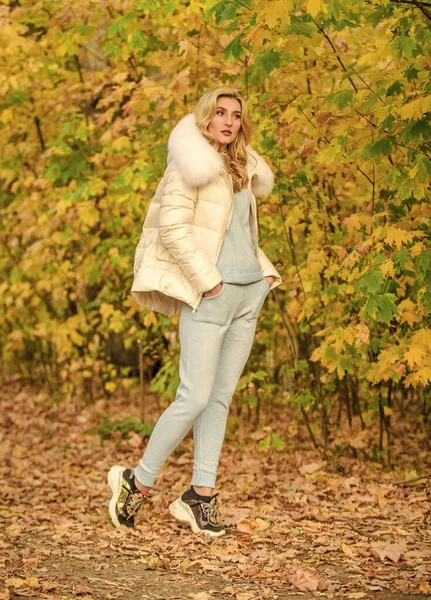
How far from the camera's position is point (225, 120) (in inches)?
160

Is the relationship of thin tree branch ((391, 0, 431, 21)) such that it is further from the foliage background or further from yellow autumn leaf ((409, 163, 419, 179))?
yellow autumn leaf ((409, 163, 419, 179))

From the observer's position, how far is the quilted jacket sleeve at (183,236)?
3852mm

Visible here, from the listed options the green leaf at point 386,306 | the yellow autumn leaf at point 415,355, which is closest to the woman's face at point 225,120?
the green leaf at point 386,306

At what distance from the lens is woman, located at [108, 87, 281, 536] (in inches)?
154

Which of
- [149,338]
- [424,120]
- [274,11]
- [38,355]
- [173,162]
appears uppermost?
[274,11]

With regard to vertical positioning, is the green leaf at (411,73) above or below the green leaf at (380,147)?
above

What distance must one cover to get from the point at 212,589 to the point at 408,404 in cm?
462

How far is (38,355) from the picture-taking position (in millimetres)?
10938

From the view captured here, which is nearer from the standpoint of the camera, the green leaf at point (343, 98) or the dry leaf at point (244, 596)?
the dry leaf at point (244, 596)

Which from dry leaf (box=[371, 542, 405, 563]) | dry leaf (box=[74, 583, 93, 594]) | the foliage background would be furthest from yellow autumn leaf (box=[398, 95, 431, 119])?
dry leaf (box=[74, 583, 93, 594])

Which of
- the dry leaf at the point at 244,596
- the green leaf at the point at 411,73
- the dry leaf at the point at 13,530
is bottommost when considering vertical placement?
the dry leaf at the point at 13,530

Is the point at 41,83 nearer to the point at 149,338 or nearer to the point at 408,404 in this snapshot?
the point at 149,338

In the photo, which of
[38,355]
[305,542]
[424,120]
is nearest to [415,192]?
[424,120]

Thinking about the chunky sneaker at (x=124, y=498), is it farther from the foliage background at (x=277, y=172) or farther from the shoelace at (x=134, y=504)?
the foliage background at (x=277, y=172)
